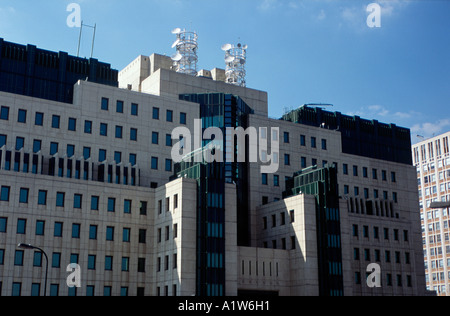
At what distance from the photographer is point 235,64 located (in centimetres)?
11006

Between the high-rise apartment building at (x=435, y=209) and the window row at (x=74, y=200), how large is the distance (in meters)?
98.5

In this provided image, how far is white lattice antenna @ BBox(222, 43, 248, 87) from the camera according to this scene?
109 m

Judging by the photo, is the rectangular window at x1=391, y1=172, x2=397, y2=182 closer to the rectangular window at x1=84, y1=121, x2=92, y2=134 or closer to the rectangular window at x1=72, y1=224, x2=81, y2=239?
the rectangular window at x1=84, y1=121, x2=92, y2=134

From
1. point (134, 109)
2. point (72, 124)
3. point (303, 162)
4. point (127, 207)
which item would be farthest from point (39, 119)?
point (303, 162)

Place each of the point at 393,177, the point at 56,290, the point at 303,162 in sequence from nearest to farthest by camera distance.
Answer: the point at 56,290, the point at 303,162, the point at 393,177

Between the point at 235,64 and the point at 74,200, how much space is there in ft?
151

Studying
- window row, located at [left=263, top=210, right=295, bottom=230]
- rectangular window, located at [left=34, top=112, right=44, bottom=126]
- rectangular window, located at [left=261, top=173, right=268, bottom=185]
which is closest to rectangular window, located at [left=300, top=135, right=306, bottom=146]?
rectangular window, located at [left=261, top=173, right=268, bottom=185]

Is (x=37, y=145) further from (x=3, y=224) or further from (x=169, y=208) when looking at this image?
(x=169, y=208)

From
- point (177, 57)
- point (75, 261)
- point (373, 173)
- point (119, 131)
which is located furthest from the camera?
point (373, 173)

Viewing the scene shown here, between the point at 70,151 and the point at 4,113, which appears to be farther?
the point at 70,151

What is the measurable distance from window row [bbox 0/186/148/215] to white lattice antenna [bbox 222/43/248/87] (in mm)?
37682

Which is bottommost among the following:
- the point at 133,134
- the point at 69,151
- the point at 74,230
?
the point at 74,230

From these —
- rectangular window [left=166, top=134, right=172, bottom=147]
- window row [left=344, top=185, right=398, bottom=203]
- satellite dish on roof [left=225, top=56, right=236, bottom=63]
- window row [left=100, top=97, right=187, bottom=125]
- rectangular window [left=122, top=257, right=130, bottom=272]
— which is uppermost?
satellite dish on roof [left=225, top=56, right=236, bottom=63]
